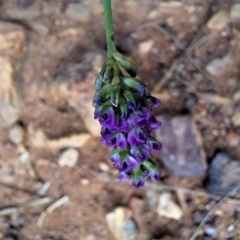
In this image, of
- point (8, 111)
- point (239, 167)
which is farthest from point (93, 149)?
point (239, 167)

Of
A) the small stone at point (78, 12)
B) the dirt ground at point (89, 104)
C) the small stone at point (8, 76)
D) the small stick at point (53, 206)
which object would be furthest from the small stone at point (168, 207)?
the small stone at point (78, 12)

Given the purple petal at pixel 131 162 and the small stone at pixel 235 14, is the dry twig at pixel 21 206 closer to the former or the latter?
the purple petal at pixel 131 162

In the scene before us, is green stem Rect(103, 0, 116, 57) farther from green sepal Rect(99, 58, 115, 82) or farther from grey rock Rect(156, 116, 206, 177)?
grey rock Rect(156, 116, 206, 177)

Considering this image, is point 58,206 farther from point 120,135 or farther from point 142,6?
point 142,6

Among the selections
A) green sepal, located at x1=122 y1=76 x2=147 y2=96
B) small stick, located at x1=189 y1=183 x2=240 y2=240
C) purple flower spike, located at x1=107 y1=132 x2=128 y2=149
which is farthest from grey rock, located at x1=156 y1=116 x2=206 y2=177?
green sepal, located at x1=122 y1=76 x2=147 y2=96

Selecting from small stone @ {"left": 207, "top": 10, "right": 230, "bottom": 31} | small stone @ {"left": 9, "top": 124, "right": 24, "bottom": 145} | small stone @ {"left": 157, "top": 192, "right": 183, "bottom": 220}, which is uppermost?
small stone @ {"left": 207, "top": 10, "right": 230, "bottom": 31}
